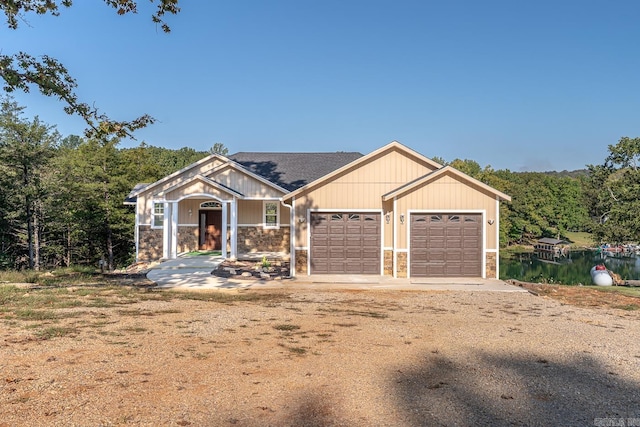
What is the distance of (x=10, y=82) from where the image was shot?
814cm

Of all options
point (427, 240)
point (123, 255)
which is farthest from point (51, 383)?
point (123, 255)

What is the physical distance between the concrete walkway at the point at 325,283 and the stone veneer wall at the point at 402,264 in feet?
1.57

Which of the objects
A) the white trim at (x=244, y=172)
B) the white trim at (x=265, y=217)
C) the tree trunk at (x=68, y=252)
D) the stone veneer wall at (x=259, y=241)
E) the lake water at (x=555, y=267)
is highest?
the white trim at (x=244, y=172)

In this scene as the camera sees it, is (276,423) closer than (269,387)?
Yes

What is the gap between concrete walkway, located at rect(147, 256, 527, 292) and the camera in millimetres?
12438

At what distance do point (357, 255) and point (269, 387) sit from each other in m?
10.5

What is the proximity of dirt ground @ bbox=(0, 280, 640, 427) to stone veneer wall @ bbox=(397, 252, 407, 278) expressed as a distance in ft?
16.8

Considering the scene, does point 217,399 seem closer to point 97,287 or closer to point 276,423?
point 276,423

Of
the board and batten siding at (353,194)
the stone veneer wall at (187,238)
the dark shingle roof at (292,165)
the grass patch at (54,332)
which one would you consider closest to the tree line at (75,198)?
the stone veneer wall at (187,238)

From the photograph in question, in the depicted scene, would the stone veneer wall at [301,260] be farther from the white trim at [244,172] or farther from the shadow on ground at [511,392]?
the shadow on ground at [511,392]

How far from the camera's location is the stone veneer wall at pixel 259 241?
1922cm

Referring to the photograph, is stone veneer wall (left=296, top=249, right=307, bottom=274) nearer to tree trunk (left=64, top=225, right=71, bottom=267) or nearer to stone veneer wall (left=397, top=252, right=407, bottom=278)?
stone veneer wall (left=397, top=252, right=407, bottom=278)

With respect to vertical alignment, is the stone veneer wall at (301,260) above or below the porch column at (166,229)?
below

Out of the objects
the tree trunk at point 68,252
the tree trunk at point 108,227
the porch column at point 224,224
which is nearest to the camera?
the porch column at point 224,224
